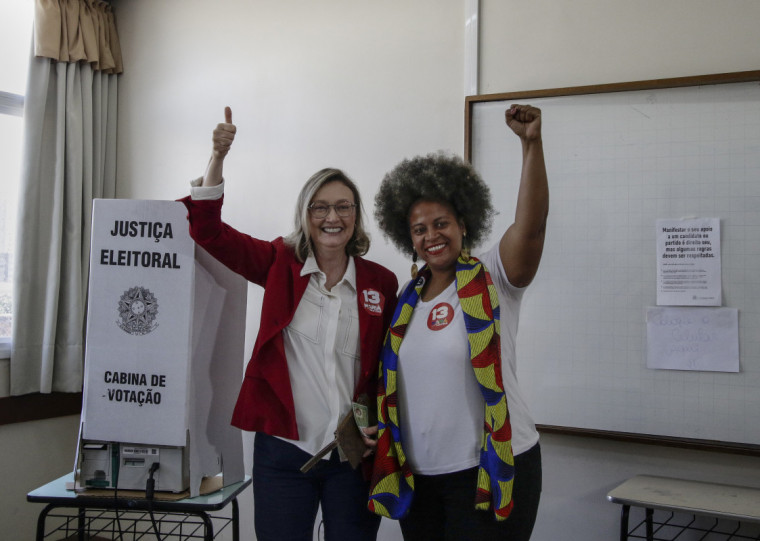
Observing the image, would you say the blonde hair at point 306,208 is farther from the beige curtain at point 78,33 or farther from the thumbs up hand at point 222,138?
the beige curtain at point 78,33

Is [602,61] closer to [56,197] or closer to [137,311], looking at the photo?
[137,311]

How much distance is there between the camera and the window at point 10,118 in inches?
101

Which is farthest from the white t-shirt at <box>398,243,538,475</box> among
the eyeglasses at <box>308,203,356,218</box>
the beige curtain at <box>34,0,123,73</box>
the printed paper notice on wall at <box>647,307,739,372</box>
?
the beige curtain at <box>34,0,123,73</box>

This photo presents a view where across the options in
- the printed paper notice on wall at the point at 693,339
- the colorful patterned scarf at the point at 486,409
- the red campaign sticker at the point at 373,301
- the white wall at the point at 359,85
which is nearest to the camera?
the colorful patterned scarf at the point at 486,409

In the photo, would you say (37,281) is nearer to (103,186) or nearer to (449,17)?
(103,186)

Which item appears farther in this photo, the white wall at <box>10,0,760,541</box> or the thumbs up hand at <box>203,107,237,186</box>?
the white wall at <box>10,0,760,541</box>

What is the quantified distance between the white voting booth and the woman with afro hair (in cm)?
55

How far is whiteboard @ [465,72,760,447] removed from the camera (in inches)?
73.4

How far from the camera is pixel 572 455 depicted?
2051 mm

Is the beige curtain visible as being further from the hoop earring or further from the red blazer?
the hoop earring

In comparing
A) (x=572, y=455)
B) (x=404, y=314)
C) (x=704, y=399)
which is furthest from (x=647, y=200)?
(x=404, y=314)

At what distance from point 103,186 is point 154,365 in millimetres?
1493

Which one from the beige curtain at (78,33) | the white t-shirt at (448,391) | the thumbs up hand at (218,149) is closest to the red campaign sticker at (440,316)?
the white t-shirt at (448,391)

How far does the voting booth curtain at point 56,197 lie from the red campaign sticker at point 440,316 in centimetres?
180
